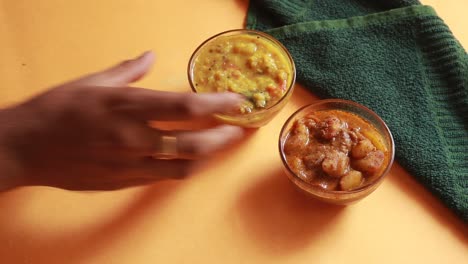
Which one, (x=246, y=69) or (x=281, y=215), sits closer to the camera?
(x=281, y=215)

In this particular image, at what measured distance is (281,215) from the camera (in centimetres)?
84

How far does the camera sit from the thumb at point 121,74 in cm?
79

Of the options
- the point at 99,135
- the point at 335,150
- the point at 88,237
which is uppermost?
the point at 99,135

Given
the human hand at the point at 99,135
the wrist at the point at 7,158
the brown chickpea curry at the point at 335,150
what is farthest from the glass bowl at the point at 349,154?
the wrist at the point at 7,158

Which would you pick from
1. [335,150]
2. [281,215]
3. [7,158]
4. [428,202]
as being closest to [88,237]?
[7,158]

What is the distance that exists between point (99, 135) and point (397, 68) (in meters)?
0.60

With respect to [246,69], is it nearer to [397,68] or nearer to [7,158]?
[397,68]

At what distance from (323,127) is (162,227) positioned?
1.03 ft

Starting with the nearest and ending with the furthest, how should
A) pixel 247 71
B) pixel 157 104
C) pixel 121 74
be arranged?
pixel 157 104, pixel 121 74, pixel 247 71

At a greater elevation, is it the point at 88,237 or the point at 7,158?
the point at 7,158

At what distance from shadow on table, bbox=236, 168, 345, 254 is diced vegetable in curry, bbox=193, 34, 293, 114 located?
0.48ft

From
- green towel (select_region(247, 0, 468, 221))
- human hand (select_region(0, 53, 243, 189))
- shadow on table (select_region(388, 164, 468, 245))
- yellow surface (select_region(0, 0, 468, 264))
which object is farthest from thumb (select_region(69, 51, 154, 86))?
shadow on table (select_region(388, 164, 468, 245))

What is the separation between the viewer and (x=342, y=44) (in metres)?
1.02

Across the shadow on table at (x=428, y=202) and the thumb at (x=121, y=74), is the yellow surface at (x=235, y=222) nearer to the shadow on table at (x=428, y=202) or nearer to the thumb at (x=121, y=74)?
the shadow on table at (x=428, y=202)
